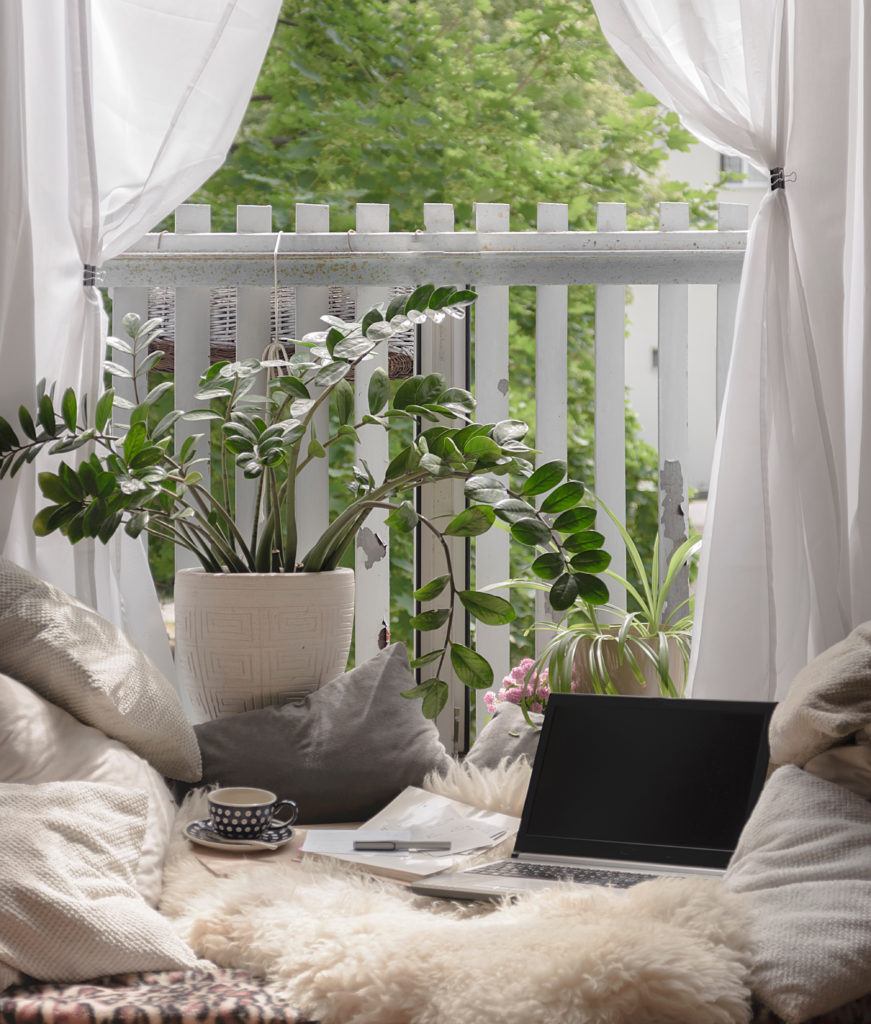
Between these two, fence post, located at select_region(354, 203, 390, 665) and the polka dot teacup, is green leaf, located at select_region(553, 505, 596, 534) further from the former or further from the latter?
fence post, located at select_region(354, 203, 390, 665)

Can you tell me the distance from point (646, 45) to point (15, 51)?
1.21 metres

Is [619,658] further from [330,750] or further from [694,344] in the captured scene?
[694,344]

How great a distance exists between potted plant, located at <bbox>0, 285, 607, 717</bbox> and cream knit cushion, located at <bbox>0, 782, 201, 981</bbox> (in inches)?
22.8

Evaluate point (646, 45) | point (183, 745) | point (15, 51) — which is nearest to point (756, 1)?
point (646, 45)

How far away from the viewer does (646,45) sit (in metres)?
2.05

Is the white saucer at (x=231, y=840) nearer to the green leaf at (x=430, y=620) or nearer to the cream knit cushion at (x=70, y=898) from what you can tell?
the cream knit cushion at (x=70, y=898)

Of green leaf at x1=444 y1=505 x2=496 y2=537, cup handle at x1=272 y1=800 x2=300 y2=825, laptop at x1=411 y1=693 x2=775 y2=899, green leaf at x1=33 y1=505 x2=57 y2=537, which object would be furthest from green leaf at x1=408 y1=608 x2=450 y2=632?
green leaf at x1=33 y1=505 x2=57 y2=537

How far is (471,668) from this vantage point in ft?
5.86

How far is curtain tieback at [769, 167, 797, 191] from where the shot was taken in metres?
1.94

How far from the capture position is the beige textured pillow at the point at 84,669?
1.60 metres

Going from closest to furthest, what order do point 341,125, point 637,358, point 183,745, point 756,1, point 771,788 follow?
point 771,788
point 183,745
point 756,1
point 341,125
point 637,358

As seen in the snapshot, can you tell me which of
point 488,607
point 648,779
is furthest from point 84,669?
point 648,779

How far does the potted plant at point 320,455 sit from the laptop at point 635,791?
195 millimetres

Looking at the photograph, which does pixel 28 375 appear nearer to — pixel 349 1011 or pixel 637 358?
pixel 349 1011
